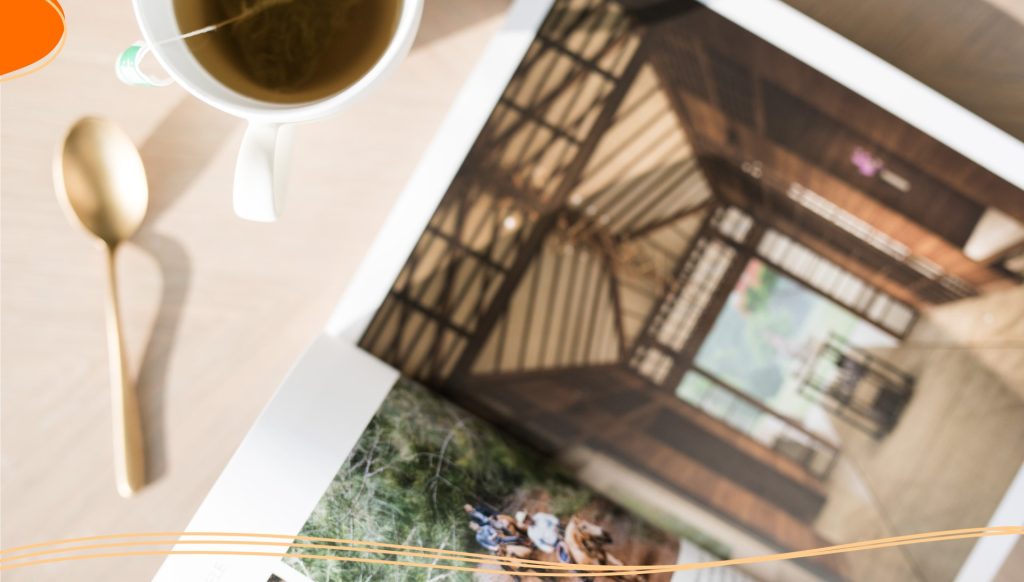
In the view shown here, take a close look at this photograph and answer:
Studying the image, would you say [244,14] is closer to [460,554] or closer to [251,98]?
[251,98]

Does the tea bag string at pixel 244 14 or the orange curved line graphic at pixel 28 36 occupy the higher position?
the tea bag string at pixel 244 14

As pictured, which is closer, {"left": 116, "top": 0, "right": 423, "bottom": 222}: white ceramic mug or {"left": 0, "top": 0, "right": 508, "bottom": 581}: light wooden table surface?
{"left": 116, "top": 0, "right": 423, "bottom": 222}: white ceramic mug

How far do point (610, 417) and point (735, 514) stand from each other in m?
0.10

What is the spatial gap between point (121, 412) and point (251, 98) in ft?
0.68

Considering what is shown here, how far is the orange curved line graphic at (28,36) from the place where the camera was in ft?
1.24

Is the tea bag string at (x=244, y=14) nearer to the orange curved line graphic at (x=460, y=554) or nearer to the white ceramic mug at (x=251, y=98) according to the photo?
the white ceramic mug at (x=251, y=98)

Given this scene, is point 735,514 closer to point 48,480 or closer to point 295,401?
point 295,401

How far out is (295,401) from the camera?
0.35 meters

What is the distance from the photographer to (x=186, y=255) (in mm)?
389

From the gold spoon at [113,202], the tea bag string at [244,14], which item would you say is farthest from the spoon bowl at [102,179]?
the tea bag string at [244,14]

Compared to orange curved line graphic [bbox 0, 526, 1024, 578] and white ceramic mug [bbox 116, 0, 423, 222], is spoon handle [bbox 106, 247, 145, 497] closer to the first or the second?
orange curved line graphic [bbox 0, 526, 1024, 578]

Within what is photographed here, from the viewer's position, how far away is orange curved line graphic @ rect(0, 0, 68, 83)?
1.24 feet

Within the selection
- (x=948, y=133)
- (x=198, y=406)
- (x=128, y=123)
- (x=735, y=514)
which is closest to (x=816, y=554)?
(x=735, y=514)

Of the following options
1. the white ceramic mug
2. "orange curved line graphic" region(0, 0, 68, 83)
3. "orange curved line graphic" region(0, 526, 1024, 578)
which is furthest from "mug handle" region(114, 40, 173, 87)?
"orange curved line graphic" region(0, 526, 1024, 578)
